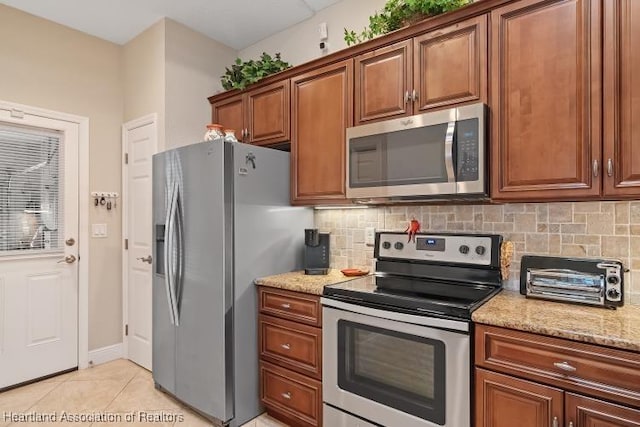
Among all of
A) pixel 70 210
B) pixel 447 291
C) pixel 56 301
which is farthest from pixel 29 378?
pixel 447 291

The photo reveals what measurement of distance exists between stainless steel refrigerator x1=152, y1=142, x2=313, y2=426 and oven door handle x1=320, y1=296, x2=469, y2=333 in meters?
0.61

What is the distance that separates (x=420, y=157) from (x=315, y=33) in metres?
1.68

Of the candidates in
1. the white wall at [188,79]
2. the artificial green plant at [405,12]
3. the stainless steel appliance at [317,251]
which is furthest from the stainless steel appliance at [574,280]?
the white wall at [188,79]

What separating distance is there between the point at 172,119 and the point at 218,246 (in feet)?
4.67

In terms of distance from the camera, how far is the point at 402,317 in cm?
166

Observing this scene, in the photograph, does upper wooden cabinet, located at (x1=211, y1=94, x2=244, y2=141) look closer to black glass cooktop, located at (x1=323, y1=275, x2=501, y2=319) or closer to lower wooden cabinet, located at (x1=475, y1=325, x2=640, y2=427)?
black glass cooktop, located at (x1=323, y1=275, x2=501, y2=319)

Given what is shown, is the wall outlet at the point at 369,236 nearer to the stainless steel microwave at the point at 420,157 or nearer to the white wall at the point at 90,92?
the stainless steel microwave at the point at 420,157

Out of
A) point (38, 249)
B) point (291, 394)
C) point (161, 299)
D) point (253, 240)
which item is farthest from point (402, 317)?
point (38, 249)

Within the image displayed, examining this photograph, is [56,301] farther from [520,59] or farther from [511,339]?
[520,59]

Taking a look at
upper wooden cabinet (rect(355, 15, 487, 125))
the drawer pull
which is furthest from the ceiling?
the drawer pull

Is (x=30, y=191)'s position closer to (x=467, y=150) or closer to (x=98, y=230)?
(x=98, y=230)

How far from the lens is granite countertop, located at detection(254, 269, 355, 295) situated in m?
2.08

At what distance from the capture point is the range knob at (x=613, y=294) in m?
1.57

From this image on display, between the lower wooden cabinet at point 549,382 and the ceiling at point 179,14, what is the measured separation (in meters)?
2.66
